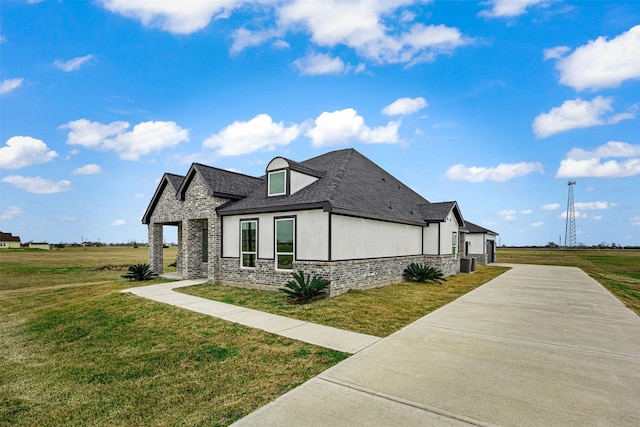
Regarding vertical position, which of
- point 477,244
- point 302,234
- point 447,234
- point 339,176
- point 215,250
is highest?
point 339,176

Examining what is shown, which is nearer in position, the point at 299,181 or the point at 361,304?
the point at 361,304

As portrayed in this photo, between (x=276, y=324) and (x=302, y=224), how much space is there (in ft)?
16.8

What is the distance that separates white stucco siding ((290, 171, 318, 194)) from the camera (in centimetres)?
1428

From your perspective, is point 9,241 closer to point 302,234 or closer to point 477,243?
point 302,234

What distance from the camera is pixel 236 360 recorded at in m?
5.92

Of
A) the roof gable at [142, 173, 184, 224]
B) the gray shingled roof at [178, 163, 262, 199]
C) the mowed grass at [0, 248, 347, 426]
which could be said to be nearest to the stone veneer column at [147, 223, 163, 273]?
the roof gable at [142, 173, 184, 224]

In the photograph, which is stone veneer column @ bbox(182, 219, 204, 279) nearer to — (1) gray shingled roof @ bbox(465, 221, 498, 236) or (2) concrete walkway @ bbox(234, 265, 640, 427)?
(2) concrete walkway @ bbox(234, 265, 640, 427)

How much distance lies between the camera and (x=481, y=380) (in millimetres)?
4875

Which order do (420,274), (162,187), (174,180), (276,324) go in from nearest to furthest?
(276,324), (420,274), (174,180), (162,187)

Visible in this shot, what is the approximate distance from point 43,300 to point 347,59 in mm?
21156

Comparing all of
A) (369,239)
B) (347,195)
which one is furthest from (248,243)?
(369,239)

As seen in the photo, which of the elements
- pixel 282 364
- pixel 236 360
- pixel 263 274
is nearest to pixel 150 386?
pixel 236 360

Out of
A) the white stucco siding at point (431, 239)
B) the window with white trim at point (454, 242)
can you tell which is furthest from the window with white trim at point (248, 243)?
the window with white trim at point (454, 242)

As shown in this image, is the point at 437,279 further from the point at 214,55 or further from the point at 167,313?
the point at 214,55
